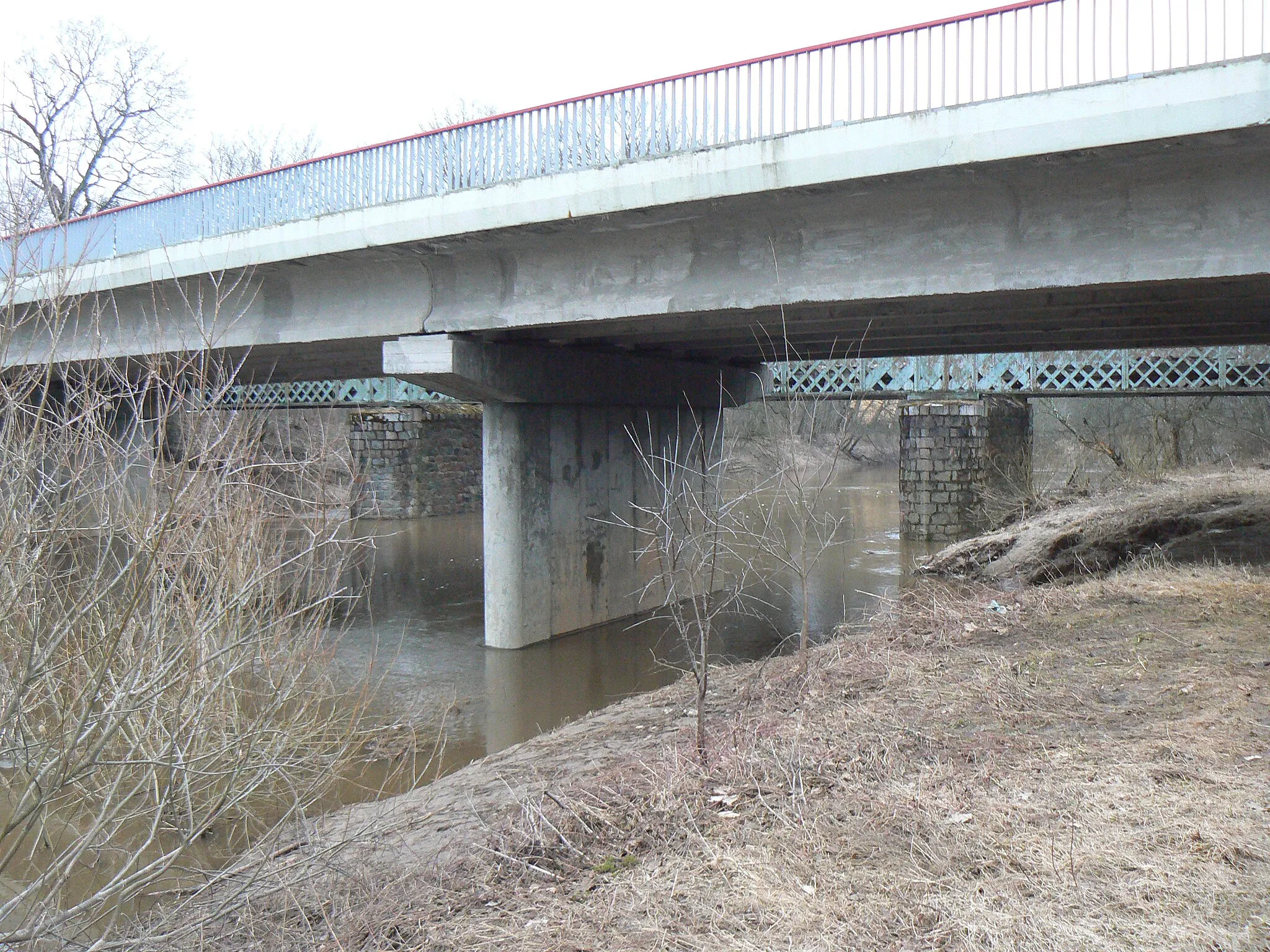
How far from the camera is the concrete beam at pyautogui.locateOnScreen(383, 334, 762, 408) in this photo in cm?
1062

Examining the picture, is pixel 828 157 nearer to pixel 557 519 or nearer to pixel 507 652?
pixel 557 519

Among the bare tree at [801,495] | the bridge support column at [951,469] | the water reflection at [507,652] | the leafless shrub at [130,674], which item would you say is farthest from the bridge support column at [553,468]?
the bridge support column at [951,469]

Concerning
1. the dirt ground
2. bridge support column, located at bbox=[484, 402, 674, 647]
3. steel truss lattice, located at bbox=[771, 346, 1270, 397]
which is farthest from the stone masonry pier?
the dirt ground

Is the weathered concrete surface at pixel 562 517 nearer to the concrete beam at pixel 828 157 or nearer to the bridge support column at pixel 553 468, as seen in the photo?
the bridge support column at pixel 553 468

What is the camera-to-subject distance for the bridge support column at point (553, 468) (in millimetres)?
11070

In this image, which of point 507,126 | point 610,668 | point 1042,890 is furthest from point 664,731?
point 507,126

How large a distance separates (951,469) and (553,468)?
11.6 metres

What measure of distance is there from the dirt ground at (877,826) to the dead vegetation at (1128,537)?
3.54 m

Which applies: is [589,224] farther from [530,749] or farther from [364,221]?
[530,749]

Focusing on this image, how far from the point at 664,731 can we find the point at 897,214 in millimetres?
4536

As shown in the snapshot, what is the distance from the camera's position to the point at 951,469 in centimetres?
→ 2080

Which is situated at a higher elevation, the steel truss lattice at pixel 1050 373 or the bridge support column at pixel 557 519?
the steel truss lattice at pixel 1050 373

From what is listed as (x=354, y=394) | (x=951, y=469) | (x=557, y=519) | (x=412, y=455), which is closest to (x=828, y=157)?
(x=557, y=519)

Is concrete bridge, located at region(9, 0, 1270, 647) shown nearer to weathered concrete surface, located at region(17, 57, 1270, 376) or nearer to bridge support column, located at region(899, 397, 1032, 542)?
weathered concrete surface, located at region(17, 57, 1270, 376)
